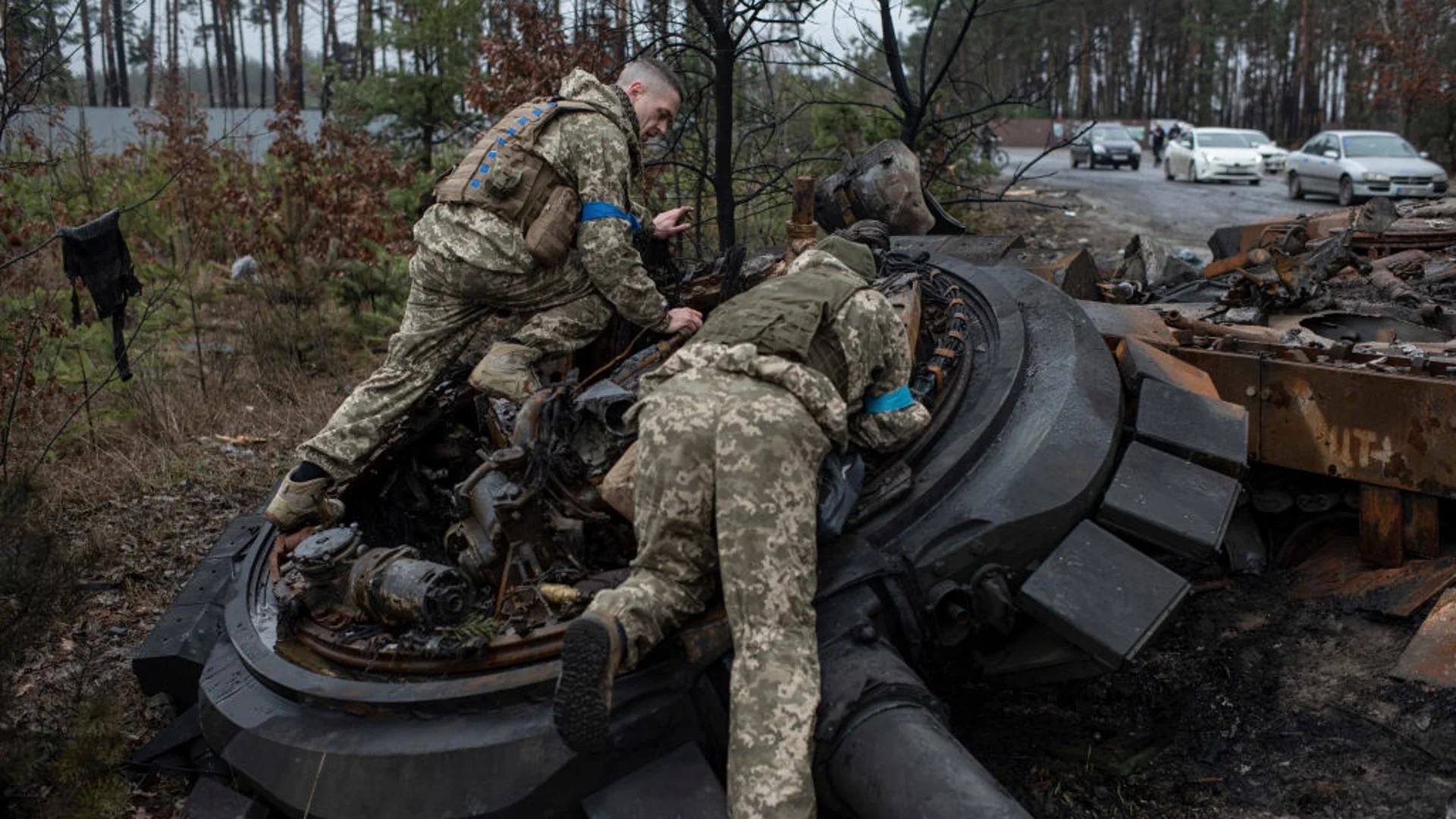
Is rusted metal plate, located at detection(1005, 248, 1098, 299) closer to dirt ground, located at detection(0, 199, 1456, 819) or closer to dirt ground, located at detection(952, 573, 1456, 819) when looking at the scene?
dirt ground, located at detection(0, 199, 1456, 819)

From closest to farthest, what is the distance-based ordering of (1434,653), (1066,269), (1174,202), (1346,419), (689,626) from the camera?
(689,626) < (1434,653) < (1346,419) < (1066,269) < (1174,202)

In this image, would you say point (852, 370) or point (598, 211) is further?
point (598, 211)

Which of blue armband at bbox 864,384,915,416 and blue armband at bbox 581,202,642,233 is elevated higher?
blue armband at bbox 581,202,642,233

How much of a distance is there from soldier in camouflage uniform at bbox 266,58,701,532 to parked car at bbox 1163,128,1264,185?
80.9 ft

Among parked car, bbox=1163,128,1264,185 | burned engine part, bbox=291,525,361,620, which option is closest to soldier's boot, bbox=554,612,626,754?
burned engine part, bbox=291,525,361,620

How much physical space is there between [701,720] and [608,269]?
1951 millimetres

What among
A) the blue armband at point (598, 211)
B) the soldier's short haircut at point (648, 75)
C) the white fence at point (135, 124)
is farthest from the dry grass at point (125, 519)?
the white fence at point (135, 124)

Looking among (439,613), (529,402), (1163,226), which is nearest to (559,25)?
(529,402)

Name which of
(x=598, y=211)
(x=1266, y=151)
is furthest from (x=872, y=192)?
(x=1266, y=151)

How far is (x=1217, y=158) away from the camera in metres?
26.8

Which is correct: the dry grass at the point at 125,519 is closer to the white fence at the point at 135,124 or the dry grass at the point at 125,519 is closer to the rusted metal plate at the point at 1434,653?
the rusted metal plate at the point at 1434,653

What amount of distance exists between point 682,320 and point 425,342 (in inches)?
42.5

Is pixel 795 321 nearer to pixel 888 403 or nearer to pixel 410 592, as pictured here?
pixel 888 403

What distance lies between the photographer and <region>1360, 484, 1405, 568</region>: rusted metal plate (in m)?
4.91
